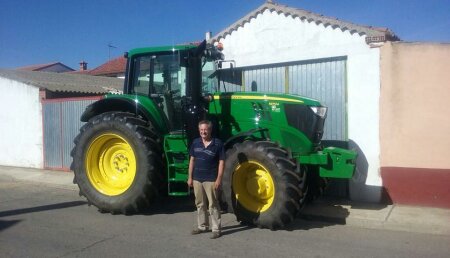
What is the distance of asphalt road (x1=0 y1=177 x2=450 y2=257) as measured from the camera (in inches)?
209

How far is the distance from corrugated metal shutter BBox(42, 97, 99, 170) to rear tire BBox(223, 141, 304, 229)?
6.60m

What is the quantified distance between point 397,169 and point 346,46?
2477 millimetres

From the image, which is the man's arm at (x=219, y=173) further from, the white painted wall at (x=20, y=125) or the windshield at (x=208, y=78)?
the white painted wall at (x=20, y=125)

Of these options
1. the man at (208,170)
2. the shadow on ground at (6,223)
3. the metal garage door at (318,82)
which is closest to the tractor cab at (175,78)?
the man at (208,170)

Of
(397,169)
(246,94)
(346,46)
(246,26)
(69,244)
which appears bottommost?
(69,244)

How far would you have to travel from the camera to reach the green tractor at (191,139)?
20.6 feet

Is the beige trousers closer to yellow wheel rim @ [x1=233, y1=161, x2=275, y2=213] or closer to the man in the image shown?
the man

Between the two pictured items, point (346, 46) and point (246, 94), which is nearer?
point (246, 94)

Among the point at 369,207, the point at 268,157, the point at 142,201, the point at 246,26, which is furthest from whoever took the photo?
the point at 246,26

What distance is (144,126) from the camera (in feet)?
23.0

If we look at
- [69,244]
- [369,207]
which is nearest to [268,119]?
[369,207]

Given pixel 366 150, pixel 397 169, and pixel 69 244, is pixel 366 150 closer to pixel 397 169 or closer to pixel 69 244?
pixel 397 169

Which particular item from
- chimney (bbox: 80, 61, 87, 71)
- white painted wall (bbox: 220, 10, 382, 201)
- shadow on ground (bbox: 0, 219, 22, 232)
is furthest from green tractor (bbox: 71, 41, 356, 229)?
chimney (bbox: 80, 61, 87, 71)

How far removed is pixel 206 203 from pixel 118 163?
83.5 inches
